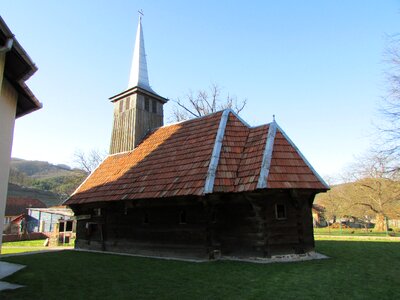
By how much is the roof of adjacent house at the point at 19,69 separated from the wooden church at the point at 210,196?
489 cm

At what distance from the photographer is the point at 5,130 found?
791 cm

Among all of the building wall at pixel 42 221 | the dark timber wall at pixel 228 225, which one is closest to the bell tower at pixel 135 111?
the dark timber wall at pixel 228 225

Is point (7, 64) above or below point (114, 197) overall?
above

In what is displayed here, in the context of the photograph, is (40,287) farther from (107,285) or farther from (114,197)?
(114,197)

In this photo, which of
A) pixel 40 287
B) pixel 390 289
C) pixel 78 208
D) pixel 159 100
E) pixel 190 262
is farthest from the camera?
pixel 159 100

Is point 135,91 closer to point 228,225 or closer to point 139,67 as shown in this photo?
point 139,67

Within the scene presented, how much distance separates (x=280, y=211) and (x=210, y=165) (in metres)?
2.77

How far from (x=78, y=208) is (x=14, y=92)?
9288 millimetres

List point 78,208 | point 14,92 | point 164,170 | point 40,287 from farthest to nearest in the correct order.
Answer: point 78,208 < point 164,170 < point 14,92 < point 40,287

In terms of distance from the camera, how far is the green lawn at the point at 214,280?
249 inches

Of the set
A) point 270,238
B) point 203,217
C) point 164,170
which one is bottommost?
point 270,238

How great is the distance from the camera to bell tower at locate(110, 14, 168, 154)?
17641 mm

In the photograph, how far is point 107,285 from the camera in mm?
7320

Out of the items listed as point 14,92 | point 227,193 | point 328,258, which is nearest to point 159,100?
point 227,193
